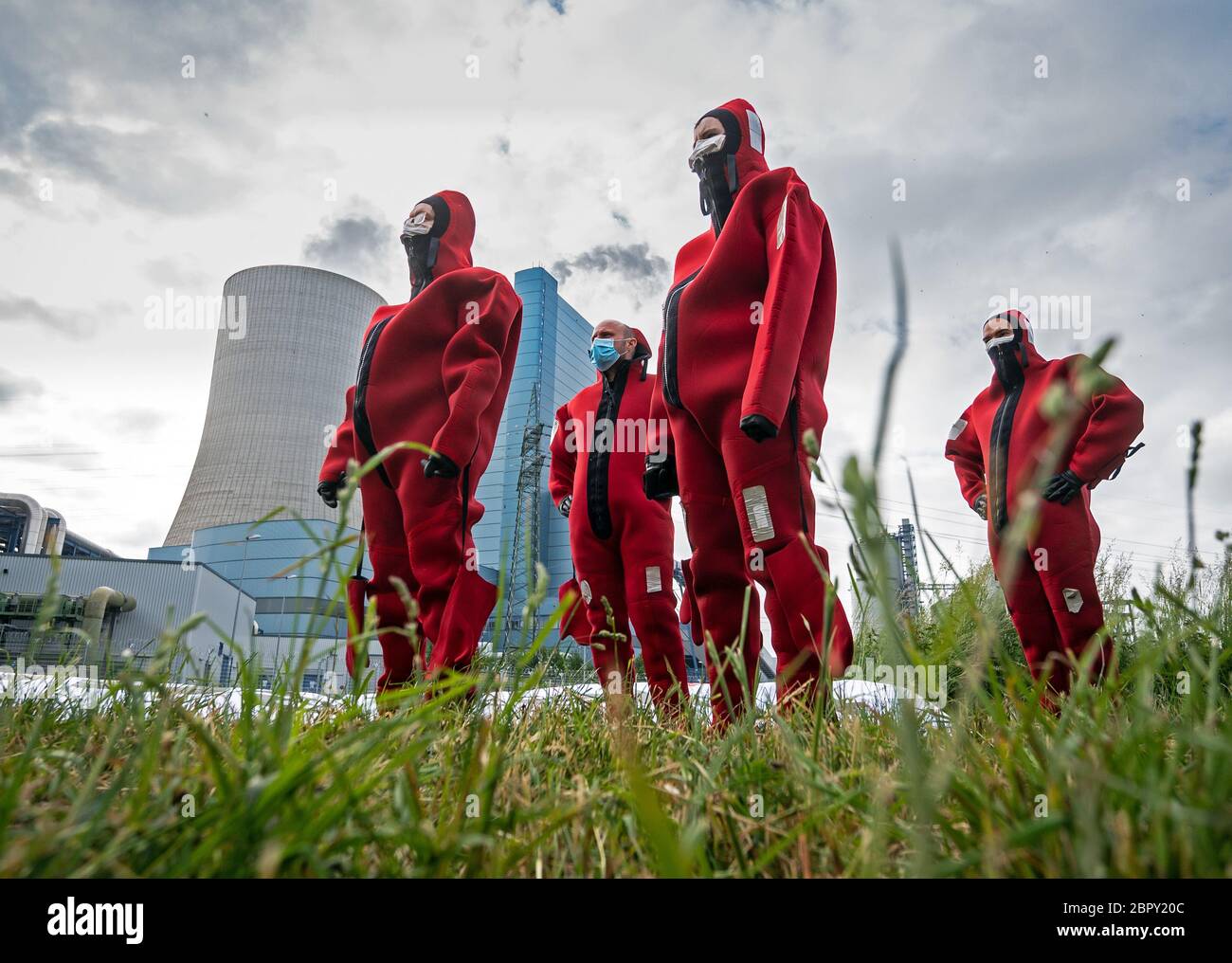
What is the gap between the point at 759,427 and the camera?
6.03 feet

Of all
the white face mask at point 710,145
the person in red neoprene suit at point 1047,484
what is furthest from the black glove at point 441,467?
the person in red neoprene suit at point 1047,484

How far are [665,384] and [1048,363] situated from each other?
7.28ft

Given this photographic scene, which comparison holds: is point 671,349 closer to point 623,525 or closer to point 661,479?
point 661,479

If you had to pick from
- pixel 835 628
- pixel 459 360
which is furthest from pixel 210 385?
pixel 835 628

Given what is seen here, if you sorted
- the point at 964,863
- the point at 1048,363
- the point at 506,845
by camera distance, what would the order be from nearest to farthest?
the point at 964,863 < the point at 506,845 < the point at 1048,363

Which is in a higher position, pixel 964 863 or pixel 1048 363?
pixel 1048 363

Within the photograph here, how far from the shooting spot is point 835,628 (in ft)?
5.92

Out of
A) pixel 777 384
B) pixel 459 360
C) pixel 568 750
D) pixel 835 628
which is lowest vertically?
pixel 568 750

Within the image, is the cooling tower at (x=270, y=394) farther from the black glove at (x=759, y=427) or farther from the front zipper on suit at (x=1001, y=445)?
the black glove at (x=759, y=427)

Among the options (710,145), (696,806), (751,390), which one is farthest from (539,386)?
(696,806)

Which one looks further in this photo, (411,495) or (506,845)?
(411,495)

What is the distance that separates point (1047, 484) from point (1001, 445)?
1.00ft

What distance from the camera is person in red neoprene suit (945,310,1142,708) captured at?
2918 millimetres
